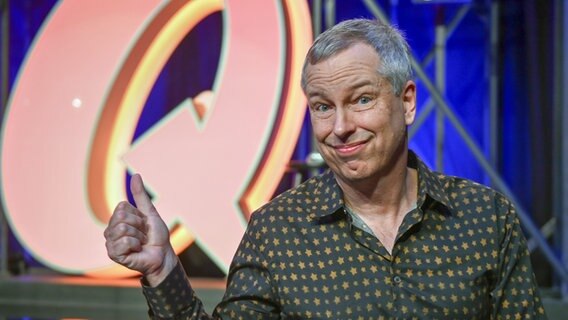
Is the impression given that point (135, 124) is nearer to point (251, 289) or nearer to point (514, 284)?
point (251, 289)

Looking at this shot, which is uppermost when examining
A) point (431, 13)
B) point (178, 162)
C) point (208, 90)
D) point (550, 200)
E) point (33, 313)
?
point (431, 13)

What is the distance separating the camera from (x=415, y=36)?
3820 millimetres

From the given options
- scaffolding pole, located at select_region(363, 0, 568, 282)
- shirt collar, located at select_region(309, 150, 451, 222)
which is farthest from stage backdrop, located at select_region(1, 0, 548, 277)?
shirt collar, located at select_region(309, 150, 451, 222)

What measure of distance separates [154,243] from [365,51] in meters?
0.50

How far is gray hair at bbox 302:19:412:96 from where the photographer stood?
4.53ft

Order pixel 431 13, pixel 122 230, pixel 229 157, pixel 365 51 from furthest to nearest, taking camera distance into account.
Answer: pixel 431 13
pixel 229 157
pixel 365 51
pixel 122 230

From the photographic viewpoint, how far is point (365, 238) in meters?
1.41

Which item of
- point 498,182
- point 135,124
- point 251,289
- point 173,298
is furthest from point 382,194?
point 135,124

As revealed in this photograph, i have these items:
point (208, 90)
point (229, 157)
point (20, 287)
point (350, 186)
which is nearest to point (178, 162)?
point (229, 157)

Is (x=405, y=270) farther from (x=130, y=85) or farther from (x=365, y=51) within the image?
(x=130, y=85)

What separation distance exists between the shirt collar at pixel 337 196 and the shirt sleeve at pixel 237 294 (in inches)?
4.9

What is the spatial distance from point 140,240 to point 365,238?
1.34 ft

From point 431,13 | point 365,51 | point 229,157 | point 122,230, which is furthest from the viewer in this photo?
point 431,13

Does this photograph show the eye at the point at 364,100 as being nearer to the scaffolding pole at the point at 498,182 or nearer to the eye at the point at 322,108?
the eye at the point at 322,108
